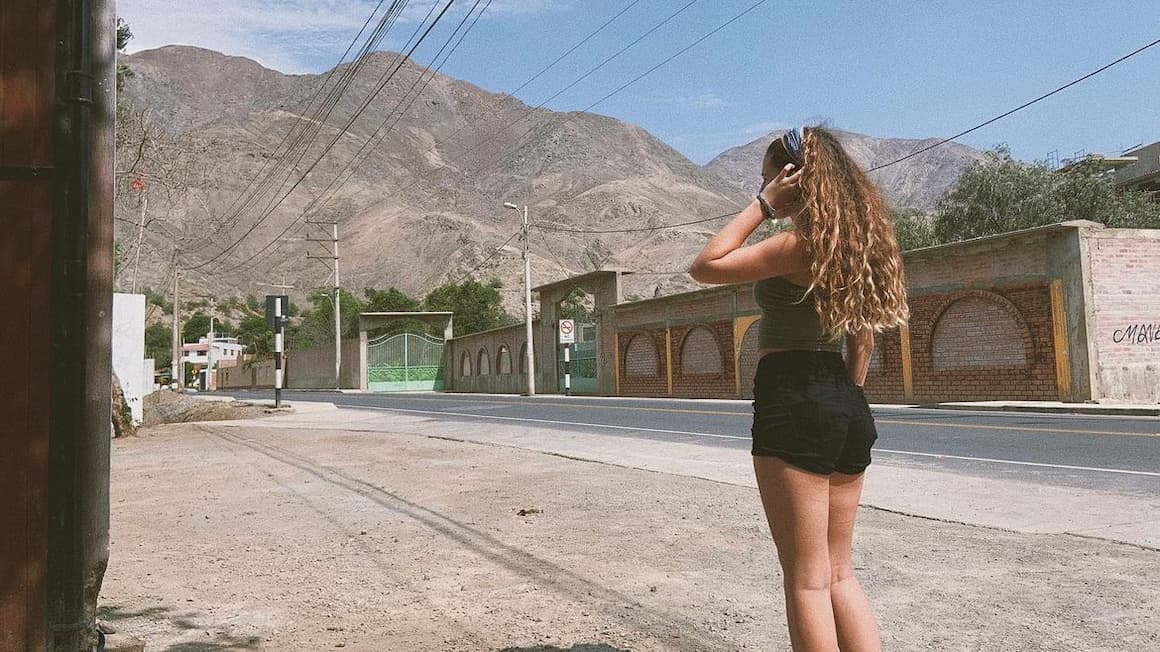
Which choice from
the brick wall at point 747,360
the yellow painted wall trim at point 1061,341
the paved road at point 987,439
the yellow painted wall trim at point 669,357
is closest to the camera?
the paved road at point 987,439

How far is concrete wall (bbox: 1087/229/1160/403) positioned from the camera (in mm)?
18703

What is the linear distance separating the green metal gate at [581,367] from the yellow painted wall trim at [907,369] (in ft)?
56.3

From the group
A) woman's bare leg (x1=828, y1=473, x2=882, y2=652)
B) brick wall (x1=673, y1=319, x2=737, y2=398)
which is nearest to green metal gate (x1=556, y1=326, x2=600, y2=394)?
brick wall (x1=673, y1=319, x2=737, y2=398)

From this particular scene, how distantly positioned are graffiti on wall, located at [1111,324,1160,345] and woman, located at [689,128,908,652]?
19874 millimetres

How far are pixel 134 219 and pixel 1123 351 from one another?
25857 mm

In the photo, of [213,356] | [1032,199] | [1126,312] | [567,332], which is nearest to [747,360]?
[1126,312]

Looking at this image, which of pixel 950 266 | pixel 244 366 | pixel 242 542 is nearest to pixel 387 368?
pixel 244 366

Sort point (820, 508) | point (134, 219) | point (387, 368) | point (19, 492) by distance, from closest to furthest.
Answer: point (820, 508) < point (19, 492) < point (134, 219) < point (387, 368)

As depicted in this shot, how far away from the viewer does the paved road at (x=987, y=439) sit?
26.0ft

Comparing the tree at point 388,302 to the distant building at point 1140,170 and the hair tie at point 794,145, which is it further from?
the hair tie at point 794,145

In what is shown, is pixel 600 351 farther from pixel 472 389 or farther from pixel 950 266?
pixel 950 266

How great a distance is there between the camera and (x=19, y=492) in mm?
2689

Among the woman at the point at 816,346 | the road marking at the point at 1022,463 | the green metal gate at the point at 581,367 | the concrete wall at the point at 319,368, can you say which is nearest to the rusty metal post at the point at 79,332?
the woman at the point at 816,346

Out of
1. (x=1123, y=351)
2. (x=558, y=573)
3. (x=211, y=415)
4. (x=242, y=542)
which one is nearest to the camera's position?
(x=558, y=573)
